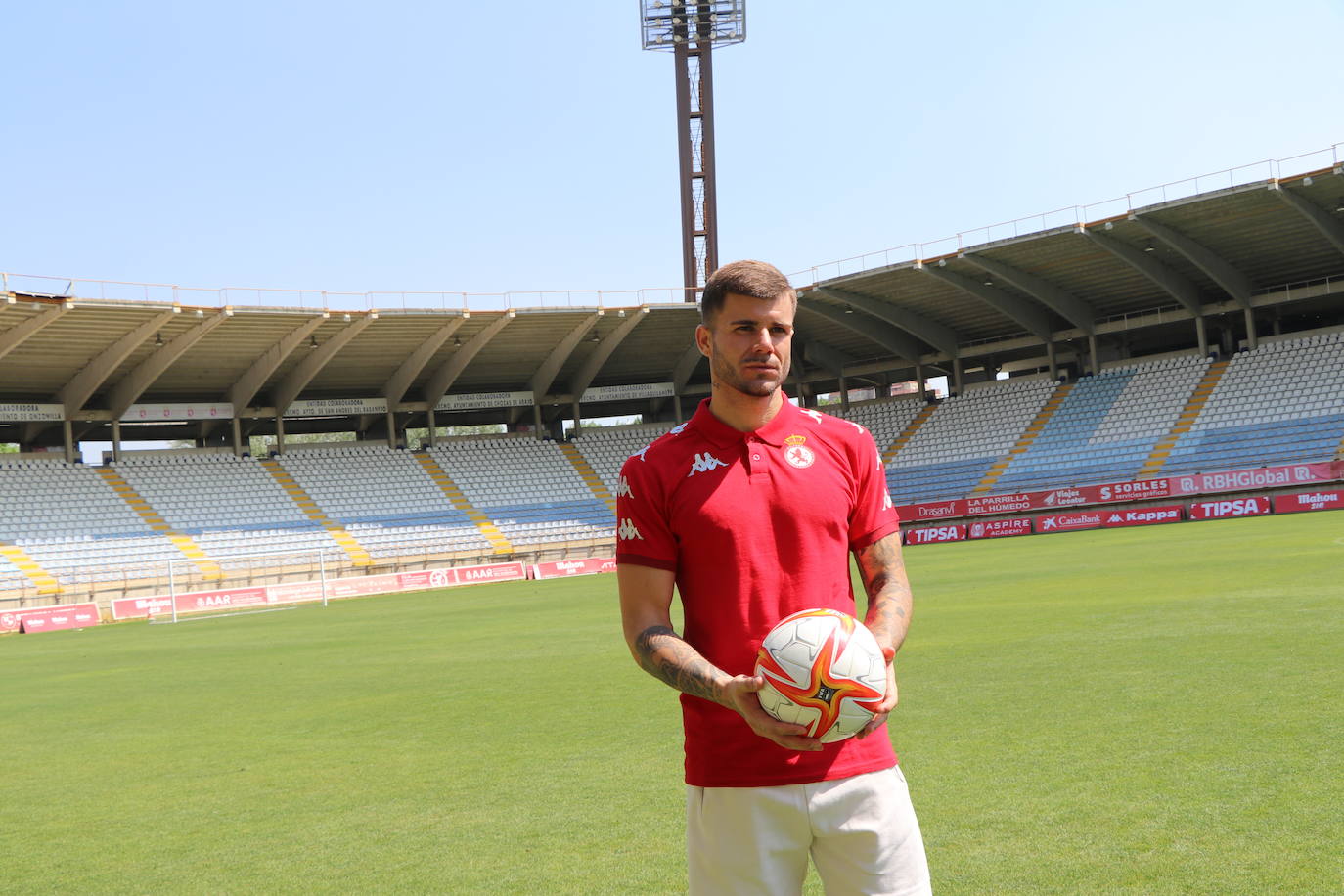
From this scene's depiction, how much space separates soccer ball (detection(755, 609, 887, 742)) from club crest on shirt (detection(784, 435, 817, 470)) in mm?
407

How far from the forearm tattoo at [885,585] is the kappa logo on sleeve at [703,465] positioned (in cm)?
50

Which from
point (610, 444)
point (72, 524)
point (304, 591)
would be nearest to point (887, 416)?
point (610, 444)

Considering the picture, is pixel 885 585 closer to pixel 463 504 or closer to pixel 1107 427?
pixel 1107 427

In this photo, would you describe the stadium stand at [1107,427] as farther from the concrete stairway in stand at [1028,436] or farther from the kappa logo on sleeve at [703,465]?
the kappa logo on sleeve at [703,465]

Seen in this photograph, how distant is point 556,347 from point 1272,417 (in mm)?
29102

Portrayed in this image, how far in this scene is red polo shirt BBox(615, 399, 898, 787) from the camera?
3141 mm

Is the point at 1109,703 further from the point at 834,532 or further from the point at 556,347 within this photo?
the point at 556,347

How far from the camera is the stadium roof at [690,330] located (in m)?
42.7

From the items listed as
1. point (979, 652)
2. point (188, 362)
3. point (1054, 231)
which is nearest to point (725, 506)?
point (979, 652)

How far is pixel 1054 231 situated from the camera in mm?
43594

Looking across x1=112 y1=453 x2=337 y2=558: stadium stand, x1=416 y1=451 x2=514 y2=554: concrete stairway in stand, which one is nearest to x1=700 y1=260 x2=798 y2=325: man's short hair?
x1=112 y1=453 x2=337 y2=558: stadium stand

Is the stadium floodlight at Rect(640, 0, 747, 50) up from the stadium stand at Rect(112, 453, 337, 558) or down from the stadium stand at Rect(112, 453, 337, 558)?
up

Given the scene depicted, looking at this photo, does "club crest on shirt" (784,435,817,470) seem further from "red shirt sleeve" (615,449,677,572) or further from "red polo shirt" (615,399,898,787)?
"red shirt sleeve" (615,449,677,572)

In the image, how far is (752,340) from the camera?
3311 mm
